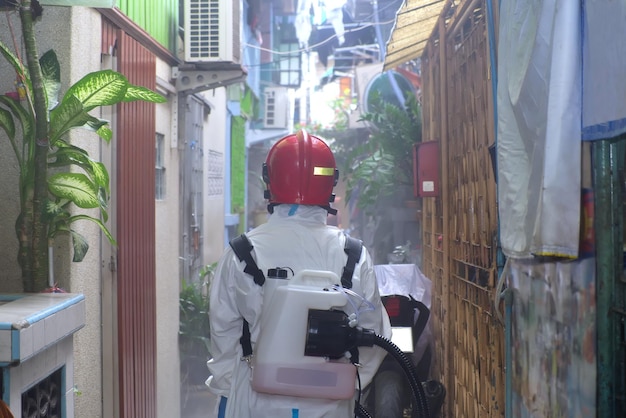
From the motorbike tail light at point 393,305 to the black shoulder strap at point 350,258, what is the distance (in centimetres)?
288

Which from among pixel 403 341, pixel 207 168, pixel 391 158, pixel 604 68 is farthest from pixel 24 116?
pixel 207 168

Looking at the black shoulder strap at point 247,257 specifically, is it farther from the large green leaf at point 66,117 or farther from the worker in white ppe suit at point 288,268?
the large green leaf at point 66,117

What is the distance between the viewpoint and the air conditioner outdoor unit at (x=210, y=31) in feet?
24.2

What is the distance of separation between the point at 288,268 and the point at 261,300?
0.20m

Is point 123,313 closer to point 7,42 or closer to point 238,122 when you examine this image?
point 7,42

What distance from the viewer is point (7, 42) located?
4.39m

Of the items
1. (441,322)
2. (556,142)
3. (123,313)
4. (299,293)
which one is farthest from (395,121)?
(556,142)

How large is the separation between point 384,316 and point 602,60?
1913 mm

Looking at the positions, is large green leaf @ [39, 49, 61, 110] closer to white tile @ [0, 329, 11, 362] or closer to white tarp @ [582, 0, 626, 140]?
white tile @ [0, 329, 11, 362]

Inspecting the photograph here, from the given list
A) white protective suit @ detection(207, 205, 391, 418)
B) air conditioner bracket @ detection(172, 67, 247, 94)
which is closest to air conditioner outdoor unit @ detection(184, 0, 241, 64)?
air conditioner bracket @ detection(172, 67, 247, 94)

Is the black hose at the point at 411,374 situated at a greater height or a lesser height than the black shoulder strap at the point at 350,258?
lesser

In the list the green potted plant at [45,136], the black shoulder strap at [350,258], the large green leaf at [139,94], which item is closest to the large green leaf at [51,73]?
the green potted plant at [45,136]

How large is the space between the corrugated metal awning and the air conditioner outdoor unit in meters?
1.59

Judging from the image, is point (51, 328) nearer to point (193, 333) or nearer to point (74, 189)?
point (74, 189)
